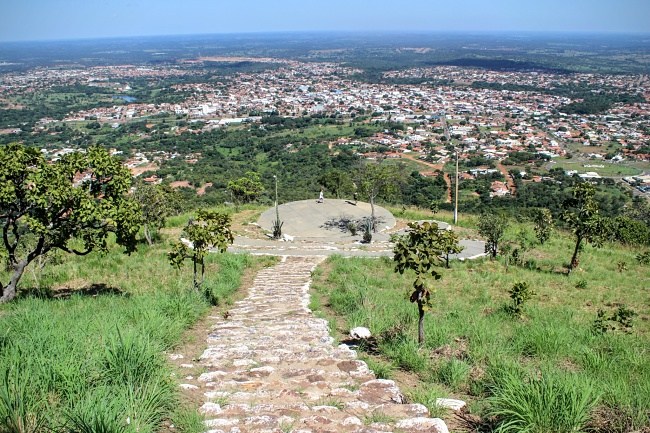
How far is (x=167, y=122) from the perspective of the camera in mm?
89812

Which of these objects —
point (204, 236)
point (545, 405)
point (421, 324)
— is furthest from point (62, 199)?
point (545, 405)

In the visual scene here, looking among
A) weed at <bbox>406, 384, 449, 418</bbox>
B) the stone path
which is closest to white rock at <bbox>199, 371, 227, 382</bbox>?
the stone path

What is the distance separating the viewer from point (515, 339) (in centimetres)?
593

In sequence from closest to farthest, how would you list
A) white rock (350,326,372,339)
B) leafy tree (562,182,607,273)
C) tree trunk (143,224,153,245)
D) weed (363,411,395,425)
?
1. weed (363,411,395,425)
2. white rock (350,326,372,339)
3. leafy tree (562,182,607,273)
4. tree trunk (143,224,153,245)

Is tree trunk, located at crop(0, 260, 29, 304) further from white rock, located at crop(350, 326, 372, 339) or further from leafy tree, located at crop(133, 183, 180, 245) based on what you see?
leafy tree, located at crop(133, 183, 180, 245)

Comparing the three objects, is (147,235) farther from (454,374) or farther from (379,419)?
(379,419)

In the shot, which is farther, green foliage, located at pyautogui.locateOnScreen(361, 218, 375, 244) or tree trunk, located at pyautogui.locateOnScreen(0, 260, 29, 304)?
green foliage, located at pyautogui.locateOnScreen(361, 218, 375, 244)

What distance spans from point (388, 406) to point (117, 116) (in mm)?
101223

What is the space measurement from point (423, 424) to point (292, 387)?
4.39ft

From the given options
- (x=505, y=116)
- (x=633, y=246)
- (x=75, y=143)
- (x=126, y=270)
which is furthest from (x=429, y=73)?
(x=126, y=270)

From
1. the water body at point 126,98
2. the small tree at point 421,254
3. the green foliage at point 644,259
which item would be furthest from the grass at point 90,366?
the water body at point 126,98

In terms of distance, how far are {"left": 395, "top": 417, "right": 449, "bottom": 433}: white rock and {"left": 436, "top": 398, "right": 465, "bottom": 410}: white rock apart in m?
0.42

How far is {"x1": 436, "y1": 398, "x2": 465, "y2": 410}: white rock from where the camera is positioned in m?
3.90

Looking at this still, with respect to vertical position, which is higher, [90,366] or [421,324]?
[90,366]
